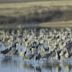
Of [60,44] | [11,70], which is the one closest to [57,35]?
[60,44]

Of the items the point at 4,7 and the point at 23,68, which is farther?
the point at 4,7

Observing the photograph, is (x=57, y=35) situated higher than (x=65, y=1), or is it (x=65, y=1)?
(x=65, y=1)

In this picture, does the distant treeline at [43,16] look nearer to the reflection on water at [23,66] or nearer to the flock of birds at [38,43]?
the flock of birds at [38,43]

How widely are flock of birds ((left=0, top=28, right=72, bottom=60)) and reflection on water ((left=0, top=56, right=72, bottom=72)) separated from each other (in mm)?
27

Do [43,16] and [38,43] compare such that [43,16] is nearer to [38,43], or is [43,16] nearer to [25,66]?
[38,43]

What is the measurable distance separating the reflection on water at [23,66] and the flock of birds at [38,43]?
3cm

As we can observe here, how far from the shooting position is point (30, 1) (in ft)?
4.13

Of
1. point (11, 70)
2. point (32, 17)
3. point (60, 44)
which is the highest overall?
point (32, 17)

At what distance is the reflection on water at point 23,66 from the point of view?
113 cm

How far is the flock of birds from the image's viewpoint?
117 cm

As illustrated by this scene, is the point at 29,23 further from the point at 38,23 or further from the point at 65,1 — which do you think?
the point at 65,1

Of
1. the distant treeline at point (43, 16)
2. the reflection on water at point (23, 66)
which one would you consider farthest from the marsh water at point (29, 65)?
the distant treeline at point (43, 16)

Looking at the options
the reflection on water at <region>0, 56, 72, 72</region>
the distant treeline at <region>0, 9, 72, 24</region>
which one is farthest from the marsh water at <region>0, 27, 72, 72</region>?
the distant treeline at <region>0, 9, 72, 24</region>

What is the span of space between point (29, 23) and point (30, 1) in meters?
0.11
